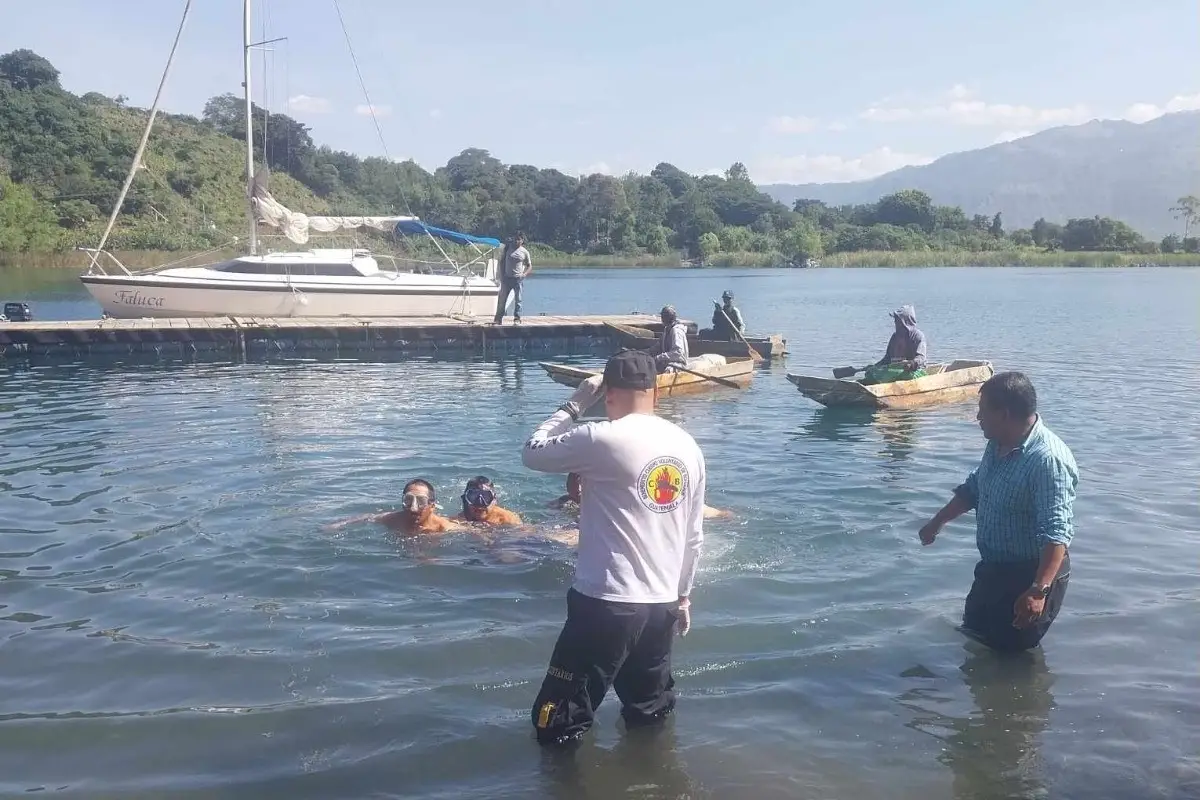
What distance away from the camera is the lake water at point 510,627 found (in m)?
5.07

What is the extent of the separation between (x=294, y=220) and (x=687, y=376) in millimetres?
15528

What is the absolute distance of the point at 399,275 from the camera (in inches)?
1126

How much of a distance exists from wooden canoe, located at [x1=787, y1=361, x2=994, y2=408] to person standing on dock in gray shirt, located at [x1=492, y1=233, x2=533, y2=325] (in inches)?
390

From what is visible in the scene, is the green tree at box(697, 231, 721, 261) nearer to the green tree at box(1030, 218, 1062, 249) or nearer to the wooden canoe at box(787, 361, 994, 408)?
the green tree at box(1030, 218, 1062, 249)

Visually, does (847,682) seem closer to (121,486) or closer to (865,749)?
(865,749)

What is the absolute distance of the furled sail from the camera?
27.4m

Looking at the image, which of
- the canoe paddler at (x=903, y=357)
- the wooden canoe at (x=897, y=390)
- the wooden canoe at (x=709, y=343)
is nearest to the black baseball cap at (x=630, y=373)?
the wooden canoe at (x=897, y=390)

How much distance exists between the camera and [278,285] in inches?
1045

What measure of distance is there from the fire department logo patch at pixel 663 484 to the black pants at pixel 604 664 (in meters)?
0.45

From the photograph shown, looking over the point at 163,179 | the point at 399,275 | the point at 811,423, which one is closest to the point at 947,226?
the point at 163,179

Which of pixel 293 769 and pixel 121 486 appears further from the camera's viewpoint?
pixel 121 486

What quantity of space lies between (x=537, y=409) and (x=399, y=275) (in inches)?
518

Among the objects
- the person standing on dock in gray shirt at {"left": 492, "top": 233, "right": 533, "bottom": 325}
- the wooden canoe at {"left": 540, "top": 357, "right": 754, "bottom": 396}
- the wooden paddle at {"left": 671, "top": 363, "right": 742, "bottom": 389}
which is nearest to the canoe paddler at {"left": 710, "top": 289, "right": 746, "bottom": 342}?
the wooden canoe at {"left": 540, "top": 357, "right": 754, "bottom": 396}

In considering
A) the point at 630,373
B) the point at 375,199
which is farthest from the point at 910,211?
the point at 630,373
